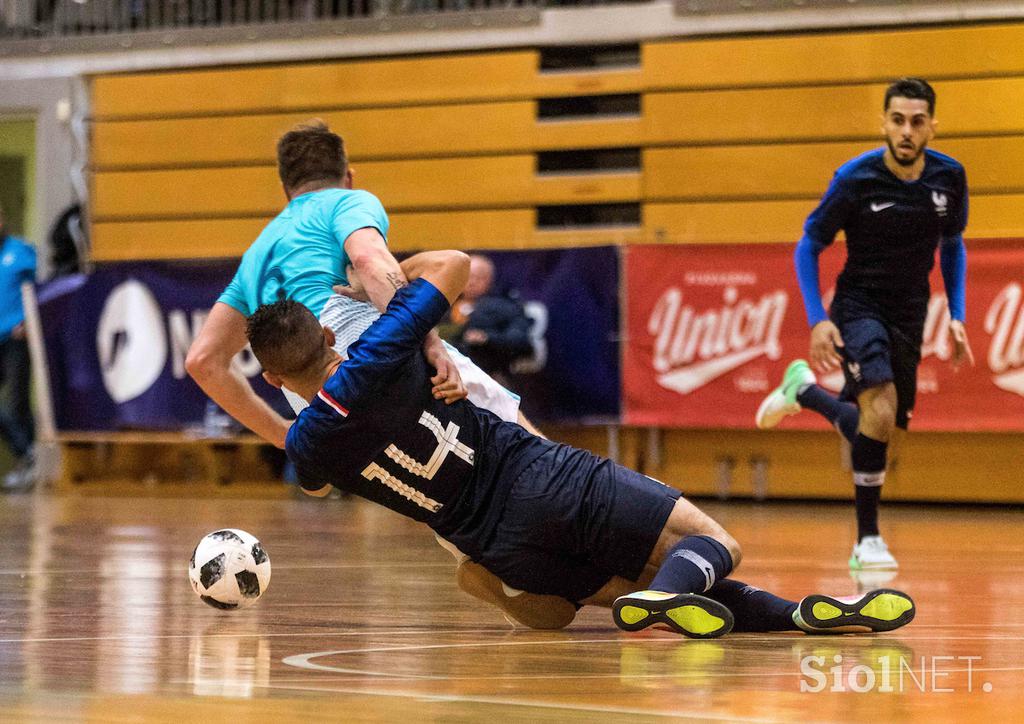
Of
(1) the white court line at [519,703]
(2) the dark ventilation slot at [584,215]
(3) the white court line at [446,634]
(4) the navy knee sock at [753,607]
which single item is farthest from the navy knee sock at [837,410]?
(2) the dark ventilation slot at [584,215]

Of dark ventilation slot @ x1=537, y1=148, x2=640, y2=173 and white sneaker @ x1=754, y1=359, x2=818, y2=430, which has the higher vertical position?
dark ventilation slot @ x1=537, y1=148, x2=640, y2=173

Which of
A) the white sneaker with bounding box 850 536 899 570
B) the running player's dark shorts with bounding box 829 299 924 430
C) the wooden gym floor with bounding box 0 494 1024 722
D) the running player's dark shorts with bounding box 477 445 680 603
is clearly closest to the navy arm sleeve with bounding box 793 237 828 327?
the running player's dark shorts with bounding box 829 299 924 430

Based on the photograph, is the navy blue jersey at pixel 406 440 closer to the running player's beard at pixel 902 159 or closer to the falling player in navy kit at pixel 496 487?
the falling player in navy kit at pixel 496 487

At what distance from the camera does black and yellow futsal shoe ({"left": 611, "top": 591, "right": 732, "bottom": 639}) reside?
3.73m

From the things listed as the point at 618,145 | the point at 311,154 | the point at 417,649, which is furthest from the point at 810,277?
the point at 618,145

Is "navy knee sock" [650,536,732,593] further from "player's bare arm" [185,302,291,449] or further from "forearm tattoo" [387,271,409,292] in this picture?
"player's bare arm" [185,302,291,449]

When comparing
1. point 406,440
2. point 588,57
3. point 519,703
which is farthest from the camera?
point 588,57

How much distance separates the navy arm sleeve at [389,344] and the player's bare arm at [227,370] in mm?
1338

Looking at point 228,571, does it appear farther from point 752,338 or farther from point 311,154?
point 752,338

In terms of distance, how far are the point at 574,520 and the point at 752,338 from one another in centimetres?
613

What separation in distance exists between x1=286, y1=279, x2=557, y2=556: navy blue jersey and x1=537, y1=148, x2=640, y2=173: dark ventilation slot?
748cm

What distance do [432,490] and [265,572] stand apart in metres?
0.90

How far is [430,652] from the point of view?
12.4ft

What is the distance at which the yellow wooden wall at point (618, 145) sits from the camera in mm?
10469
